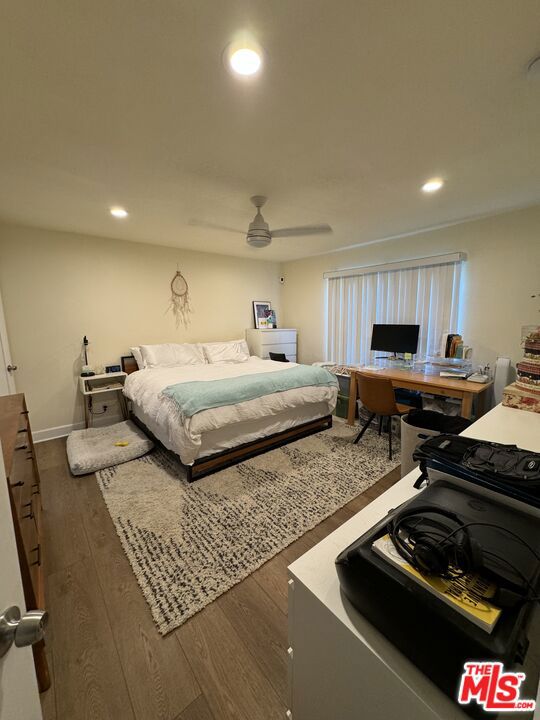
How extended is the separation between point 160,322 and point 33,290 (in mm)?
1413

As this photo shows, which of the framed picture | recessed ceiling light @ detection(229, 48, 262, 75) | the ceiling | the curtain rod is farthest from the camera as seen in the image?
the framed picture

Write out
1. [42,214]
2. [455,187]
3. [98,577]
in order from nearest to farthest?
1. [98,577]
2. [455,187]
3. [42,214]

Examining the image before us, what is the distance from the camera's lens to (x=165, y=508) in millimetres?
2125

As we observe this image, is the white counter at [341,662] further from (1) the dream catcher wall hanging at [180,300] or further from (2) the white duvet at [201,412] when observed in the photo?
(1) the dream catcher wall hanging at [180,300]

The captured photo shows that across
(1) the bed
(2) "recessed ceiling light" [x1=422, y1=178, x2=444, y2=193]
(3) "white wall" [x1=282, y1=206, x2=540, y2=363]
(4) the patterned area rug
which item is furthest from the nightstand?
(3) "white wall" [x1=282, y1=206, x2=540, y2=363]

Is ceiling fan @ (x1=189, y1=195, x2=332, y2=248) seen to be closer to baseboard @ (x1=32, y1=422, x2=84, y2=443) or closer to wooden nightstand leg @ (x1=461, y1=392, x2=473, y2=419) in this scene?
wooden nightstand leg @ (x1=461, y1=392, x2=473, y2=419)

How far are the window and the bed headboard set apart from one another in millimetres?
2903

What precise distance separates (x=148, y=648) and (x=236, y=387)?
5.72ft

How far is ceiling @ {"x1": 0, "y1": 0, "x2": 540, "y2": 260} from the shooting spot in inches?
39.7

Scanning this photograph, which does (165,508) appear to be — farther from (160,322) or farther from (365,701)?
(160,322)

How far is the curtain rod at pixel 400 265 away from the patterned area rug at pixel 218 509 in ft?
7.11

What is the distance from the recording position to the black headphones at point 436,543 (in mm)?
550

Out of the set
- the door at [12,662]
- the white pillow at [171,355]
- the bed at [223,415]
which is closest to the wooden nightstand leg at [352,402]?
the bed at [223,415]

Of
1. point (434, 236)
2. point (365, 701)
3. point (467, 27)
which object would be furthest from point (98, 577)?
point (434, 236)
